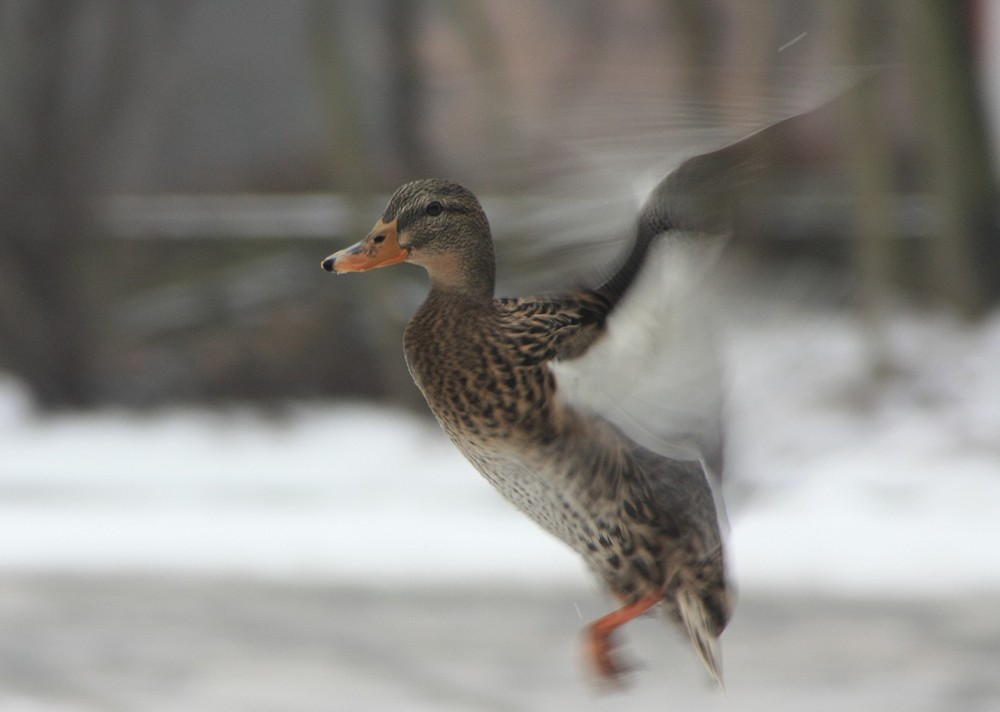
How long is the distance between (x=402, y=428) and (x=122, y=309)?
1025mm

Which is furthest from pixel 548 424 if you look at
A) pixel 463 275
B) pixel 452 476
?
pixel 452 476

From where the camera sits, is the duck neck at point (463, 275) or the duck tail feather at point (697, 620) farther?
the duck tail feather at point (697, 620)

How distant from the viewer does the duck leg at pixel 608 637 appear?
0.71 meters

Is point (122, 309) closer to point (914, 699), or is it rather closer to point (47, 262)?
point (47, 262)

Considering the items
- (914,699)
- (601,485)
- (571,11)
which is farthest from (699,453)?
(571,11)

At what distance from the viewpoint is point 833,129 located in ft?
12.3

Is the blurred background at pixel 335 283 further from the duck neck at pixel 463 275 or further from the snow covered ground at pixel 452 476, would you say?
the duck neck at pixel 463 275

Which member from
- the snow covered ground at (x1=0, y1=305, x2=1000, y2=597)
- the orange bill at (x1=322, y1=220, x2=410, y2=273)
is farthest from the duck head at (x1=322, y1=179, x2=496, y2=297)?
the snow covered ground at (x1=0, y1=305, x2=1000, y2=597)

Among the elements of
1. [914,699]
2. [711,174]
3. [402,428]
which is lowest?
[711,174]

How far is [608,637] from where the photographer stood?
2.36ft

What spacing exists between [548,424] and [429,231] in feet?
0.42

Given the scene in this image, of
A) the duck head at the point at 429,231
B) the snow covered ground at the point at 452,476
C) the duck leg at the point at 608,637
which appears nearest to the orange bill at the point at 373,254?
the duck head at the point at 429,231

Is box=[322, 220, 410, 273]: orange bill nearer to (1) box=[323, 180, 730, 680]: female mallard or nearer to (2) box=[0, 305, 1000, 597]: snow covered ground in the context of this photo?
(1) box=[323, 180, 730, 680]: female mallard

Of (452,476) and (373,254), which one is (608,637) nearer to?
(373,254)
